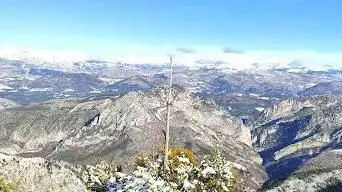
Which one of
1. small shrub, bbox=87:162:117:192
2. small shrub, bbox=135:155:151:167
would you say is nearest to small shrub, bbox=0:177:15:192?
small shrub, bbox=87:162:117:192

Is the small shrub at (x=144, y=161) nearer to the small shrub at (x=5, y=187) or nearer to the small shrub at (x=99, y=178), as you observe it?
the small shrub at (x=99, y=178)

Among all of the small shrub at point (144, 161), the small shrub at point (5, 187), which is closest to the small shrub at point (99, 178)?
the small shrub at point (144, 161)

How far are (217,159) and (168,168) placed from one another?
17.8 ft

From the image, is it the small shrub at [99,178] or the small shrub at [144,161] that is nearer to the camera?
the small shrub at [99,178]

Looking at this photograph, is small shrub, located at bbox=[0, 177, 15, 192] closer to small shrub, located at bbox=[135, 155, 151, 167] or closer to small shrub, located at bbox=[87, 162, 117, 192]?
small shrub, located at bbox=[87, 162, 117, 192]

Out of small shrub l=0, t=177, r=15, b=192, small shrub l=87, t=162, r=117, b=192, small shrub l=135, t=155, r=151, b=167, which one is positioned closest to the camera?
small shrub l=0, t=177, r=15, b=192

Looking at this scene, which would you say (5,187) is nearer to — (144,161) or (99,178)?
(144,161)

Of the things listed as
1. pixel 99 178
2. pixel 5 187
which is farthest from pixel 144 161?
pixel 5 187

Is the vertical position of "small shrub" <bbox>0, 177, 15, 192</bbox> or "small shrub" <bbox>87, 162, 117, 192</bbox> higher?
"small shrub" <bbox>0, 177, 15, 192</bbox>

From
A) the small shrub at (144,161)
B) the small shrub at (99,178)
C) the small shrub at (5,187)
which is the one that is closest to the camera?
the small shrub at (5,187)

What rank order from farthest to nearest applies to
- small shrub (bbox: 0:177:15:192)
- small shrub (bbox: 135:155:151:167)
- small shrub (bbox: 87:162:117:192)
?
small shrub (bbox: 135:155:151:167), small shrub (bbox: 87:162:117:192), small shrub (bbox: 0:177:15:192)

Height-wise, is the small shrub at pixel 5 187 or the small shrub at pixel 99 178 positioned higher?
the small shrub at pixel 5 187

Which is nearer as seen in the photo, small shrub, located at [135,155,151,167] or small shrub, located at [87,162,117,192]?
small shrub, located at [87,162,117,192]

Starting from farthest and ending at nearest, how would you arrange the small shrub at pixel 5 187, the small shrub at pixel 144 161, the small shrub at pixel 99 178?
the small shrub at pixel 144 161, the small shrub at pixel 99 178, the small shrub at pixel 5 187
